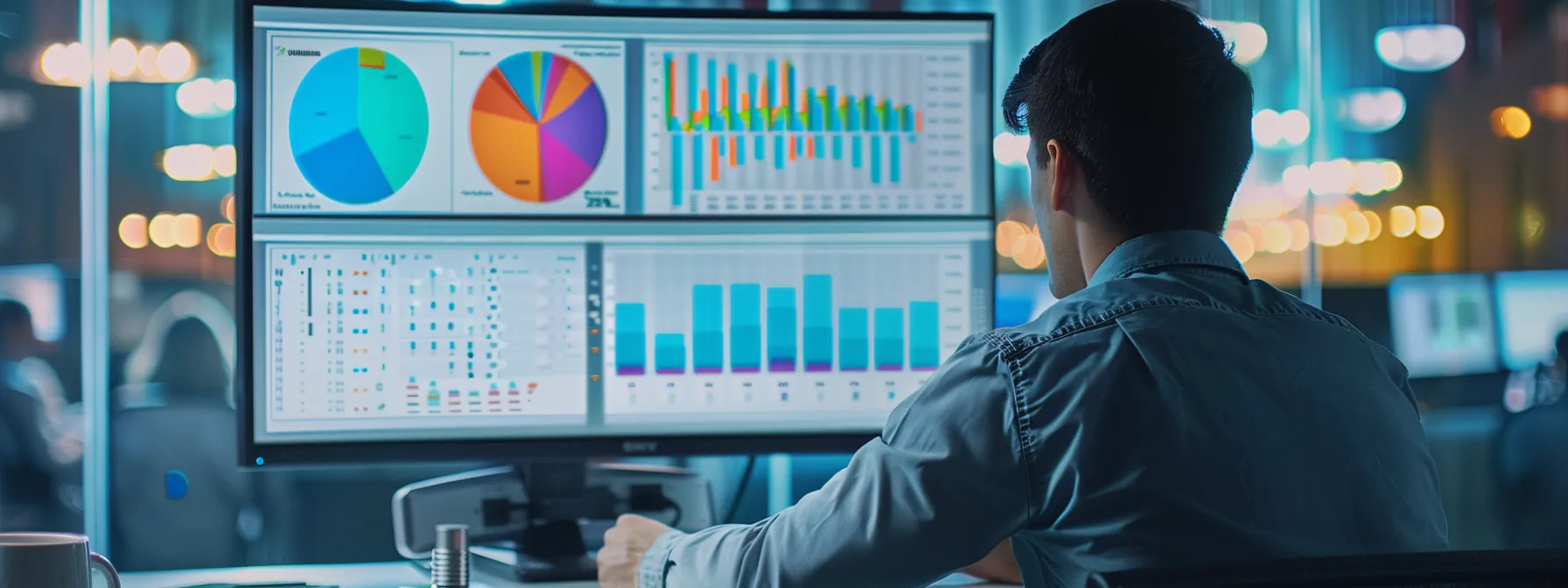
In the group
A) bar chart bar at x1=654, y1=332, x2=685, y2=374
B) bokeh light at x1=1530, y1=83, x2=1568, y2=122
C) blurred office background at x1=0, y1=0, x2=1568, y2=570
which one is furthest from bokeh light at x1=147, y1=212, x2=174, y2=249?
A: bokeh light at x1=1530, y1=83, x2=1568, y2=122

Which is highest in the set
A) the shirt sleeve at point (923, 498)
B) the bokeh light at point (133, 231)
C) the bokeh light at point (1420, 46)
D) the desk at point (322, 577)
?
the bokeh light at point (1420, 46)

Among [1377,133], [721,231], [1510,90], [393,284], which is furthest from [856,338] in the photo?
[1510,90]

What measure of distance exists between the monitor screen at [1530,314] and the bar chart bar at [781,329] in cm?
169

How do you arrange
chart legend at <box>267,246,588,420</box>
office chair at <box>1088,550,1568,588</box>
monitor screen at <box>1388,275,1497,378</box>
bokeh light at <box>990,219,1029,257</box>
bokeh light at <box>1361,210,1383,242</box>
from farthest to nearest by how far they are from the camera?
1. monitor screen at <box>1388,275,1497,378</box>
2. bokeh light at <box>1361,210,1383,242</box>
3. bokeh light at <box>990,219,1029,257</box>
4. chart legend at <box>267,246,588,420</box>
5. office chair at <box>1088,550,1568,588</box>

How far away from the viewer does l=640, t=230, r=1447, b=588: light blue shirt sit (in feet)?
2.74

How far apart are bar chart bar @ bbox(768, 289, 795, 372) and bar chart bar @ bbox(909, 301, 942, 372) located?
172mm

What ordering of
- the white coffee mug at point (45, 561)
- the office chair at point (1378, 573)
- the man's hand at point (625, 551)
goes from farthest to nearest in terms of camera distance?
1. the man's hand at point (625, 551)
2. the white coffee mug at point (45, 561)
3. the office chair at point (1378, 573)

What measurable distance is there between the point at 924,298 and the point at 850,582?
2.53ft

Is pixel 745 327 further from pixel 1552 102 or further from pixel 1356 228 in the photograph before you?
pixel 1552 102

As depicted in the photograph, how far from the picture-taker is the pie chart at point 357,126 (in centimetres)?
151

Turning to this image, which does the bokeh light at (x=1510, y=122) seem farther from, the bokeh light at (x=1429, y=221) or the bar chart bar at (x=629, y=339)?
the bar chart bar at (x=629, y=339)

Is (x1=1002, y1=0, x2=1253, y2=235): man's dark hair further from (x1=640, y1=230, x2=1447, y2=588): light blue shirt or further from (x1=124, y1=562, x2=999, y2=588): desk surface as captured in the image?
(x1=124, y1=562, x2=999, y2=588): desk surface

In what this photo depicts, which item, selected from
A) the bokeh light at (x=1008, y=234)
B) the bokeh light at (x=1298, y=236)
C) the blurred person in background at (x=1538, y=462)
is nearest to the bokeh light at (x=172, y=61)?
the bokeh light at (x=1008, y=234)

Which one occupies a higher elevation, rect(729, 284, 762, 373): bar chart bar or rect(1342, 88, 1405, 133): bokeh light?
rect(1342, 88, 1405, 133): bokeh light
